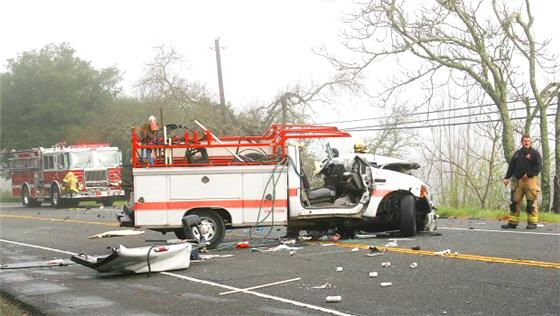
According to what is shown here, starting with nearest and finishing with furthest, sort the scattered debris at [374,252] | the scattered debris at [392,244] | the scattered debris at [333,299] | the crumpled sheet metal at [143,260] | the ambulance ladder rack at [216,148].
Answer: the scattered debris at [333,299], the crumpled sheet metal at [143,260], the scattered debris at [374,252], the scattered debris at [392,244], the ambulance ladder rack at [216,148]

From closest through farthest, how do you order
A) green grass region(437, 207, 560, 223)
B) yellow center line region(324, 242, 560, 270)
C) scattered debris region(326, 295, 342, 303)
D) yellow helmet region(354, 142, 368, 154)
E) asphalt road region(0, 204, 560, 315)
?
asphalt road region(0, 204, 560, 315) < scattered debris region(326, 295, 342, 303) < yellow center line region(324, 242, 560, 270) < yellow helmet region(354, 142, 368, 154) < green grass region(437, 207, 560, 223)

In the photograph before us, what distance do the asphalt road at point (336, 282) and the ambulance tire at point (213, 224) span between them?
0.95ft

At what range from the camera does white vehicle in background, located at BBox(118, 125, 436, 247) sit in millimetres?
12719

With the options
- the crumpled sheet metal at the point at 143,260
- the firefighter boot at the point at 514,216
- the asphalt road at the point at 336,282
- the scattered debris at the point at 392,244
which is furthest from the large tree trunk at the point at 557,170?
the crumpled sheet metal at the point at 143,260

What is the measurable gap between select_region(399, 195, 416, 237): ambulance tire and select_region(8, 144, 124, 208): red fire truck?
2401cm

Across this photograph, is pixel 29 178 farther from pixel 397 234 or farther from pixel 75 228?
pixel 397 234

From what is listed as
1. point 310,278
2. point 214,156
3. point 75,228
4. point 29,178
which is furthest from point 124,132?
point 310,278

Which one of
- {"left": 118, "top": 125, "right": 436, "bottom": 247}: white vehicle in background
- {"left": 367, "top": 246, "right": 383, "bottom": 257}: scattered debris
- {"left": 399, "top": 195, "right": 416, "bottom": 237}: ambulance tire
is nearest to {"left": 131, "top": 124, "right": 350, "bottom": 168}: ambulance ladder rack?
{"left": 118, "top": 125, "right": 436, "bottom": 247}: white vehicle in background

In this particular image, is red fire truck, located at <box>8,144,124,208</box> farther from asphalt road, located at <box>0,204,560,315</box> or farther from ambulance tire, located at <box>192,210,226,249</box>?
ambulance tire, located at <box>192,210,226,249</box>

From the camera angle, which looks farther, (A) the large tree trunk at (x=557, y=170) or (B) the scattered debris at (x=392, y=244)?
(A) the large tree trunk at (x=557, y=170)

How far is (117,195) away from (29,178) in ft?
20.7

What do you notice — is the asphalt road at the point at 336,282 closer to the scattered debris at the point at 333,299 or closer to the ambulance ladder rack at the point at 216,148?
the scattered debris at the point at 333,299

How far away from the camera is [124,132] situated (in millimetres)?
48219

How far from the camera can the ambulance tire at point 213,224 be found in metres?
12.9
